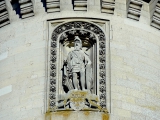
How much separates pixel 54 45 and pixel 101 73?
1185mm

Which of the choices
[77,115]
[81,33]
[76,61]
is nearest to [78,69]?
[76,61]

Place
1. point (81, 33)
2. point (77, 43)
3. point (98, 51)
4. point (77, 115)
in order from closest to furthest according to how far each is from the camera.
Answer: point (77, 115) → point (98, 51) → point (77, 43) → point (81, 33)

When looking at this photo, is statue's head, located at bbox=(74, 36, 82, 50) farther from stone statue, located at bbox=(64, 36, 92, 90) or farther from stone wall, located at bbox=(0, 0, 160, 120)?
stone wall, located at bbox=(0, 0, 160, 120)

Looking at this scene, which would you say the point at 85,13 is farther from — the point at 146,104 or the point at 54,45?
the point at 146,104

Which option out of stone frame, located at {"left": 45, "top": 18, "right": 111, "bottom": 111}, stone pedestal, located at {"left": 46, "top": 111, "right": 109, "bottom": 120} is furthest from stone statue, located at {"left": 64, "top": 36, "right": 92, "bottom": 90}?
stone pedestal, located at {"left": 46, "top": 111, "right": 109, "bottom": 120}

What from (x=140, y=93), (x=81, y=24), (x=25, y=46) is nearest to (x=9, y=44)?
(x=25, y=46)

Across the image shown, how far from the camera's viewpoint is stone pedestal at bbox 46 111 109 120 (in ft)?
55.9

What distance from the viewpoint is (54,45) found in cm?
1814

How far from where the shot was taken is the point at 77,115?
17.1 meters

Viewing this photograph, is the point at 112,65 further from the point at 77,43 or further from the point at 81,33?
the point at 81,33

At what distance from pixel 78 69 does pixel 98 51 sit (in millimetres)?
642

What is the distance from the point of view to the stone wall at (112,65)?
17.5m

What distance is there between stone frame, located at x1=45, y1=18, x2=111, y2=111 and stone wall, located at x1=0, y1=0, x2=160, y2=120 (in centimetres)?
10

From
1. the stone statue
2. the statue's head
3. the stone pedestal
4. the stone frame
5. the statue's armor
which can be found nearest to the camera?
the stone pedestal
